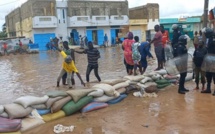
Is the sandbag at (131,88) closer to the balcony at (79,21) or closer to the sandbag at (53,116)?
the sandbag at (53,116)

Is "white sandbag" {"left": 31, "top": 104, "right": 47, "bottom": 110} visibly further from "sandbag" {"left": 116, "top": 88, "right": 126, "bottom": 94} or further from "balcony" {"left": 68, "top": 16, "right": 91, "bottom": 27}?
"balcony" {"left": 68, "top": 16, "right": 91, "bottom": 27}

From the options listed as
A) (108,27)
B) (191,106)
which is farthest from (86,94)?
(108,27)

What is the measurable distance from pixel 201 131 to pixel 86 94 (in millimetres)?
2301

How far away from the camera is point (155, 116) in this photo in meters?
4.82

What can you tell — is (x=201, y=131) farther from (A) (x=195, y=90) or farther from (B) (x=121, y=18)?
(B) (x=121, y=18)

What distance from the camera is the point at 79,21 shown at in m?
31.8

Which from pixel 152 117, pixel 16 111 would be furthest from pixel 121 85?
pixel 16 111

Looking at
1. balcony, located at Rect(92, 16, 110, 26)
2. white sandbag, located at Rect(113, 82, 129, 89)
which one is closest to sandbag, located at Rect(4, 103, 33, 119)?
white sandbag, located at Rect(113, 82, 129, 89)

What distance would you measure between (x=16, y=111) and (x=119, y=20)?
30.9m

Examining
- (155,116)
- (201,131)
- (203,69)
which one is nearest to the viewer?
(201,131)

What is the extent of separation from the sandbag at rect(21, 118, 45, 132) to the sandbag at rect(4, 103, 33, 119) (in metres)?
0.11

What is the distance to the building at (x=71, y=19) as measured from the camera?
29969 millimetres

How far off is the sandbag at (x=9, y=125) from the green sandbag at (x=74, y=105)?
95cm

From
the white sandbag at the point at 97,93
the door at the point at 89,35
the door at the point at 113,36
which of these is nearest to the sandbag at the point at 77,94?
the white sandbag at the point at 97,93
